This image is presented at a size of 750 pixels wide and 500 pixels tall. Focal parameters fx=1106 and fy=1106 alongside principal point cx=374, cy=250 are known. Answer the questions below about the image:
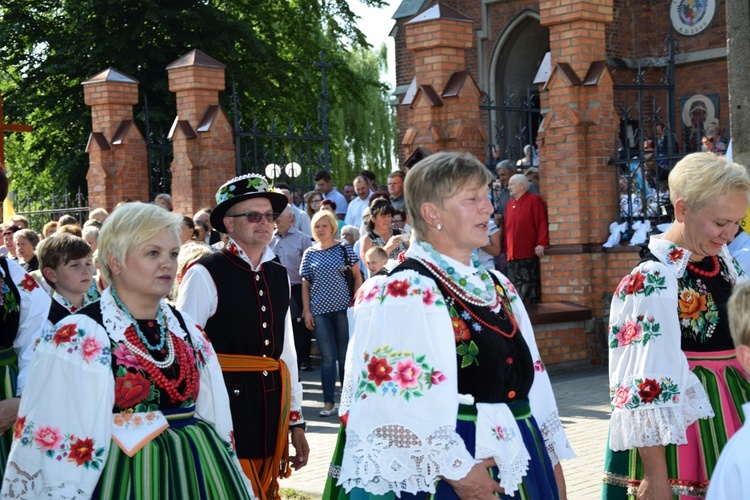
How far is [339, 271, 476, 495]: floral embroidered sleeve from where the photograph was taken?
11.2 feet

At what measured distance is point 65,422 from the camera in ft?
12.2

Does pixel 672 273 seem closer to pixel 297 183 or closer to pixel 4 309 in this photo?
pixel 4 309

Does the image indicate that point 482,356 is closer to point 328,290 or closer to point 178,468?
point 178,468

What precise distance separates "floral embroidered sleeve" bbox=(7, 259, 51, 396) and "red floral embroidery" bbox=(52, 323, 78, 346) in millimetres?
996

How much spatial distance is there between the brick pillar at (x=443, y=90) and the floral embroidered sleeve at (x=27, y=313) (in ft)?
28.3

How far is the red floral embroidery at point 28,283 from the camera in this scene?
488 cm

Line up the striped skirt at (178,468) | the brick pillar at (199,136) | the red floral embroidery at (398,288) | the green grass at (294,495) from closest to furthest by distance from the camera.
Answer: the red floral embroidery at (398,288) < the striped skirt at (178,468) < the green grass at (294,495) < the brick pillar at (199,136)

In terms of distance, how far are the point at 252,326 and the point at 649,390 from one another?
1.99m

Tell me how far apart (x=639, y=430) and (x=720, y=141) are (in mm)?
9299

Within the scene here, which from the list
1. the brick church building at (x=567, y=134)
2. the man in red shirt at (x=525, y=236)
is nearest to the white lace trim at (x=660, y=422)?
the brick church building at (x=567, y=134)

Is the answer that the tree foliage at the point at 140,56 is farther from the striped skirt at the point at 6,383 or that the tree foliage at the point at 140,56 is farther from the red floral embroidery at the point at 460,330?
A: the red floral embroidery at the point at 460,330

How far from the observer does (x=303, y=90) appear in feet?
87.9

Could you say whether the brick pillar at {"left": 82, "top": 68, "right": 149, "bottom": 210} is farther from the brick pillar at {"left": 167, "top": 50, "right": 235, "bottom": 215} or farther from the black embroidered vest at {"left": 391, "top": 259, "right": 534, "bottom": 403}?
the black embroidered vest at {"left": 391, "top": 259, "right": 534, "bottom": 403}

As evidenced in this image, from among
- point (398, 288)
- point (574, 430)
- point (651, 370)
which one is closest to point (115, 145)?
point (574, 430)
